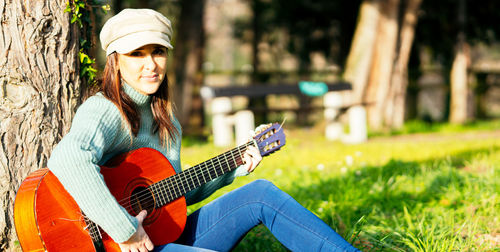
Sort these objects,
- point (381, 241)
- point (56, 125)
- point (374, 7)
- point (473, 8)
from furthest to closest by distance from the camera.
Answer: point (473, 8)
point (374, 7)
point (381, 241)
point (56, 125)

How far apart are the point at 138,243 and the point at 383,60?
357 inches

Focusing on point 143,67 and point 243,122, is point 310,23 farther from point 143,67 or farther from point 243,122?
point 143,67

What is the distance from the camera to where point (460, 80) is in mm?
12312

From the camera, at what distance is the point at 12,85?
260 centimetres

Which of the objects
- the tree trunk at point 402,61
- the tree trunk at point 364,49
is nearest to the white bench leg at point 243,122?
the tree trunk at point 364,49

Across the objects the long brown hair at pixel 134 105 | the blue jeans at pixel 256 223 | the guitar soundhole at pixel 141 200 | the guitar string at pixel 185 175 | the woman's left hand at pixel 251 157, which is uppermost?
the long brown hair at pixel 134 105

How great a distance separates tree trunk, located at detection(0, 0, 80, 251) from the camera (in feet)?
8.53

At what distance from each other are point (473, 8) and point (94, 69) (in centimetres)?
1203

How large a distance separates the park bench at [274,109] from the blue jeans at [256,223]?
4.89 meters

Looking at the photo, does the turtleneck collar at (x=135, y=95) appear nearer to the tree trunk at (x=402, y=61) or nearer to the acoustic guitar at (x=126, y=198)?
the acoustic guitar at (x=126, y=198)

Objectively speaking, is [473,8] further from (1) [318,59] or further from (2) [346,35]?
(1) [318,59]

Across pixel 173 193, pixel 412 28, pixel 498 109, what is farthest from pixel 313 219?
A: pixel 498 109

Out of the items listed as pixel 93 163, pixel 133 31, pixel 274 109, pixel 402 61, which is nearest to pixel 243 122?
pixel 274 109

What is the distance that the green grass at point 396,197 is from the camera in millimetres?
3148
